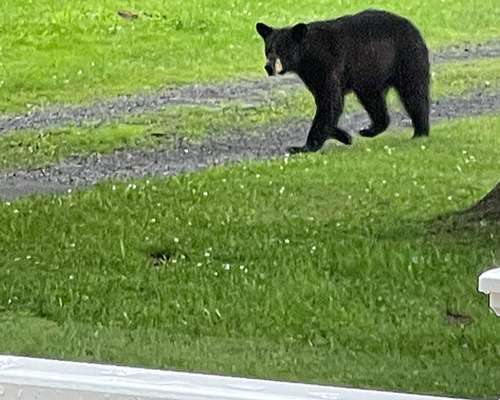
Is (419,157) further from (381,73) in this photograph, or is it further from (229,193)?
(229,193)

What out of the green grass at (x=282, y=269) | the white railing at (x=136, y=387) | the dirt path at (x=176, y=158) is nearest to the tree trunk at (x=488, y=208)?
the green grass at (x=282, y=269)

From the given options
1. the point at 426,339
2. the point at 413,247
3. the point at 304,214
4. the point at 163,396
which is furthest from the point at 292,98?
the point at 163,396

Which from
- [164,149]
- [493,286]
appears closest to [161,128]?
[164,149]

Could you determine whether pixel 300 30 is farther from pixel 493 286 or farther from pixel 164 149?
pixel 493 286

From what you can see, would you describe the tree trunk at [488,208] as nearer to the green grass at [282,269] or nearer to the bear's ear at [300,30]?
the green grass at [282,269]

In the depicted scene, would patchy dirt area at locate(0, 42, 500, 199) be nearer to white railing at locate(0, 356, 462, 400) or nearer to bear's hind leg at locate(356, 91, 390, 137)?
bear's hind leg at locate(356, 91, 390, 137)

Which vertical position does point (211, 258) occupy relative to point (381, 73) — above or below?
below
